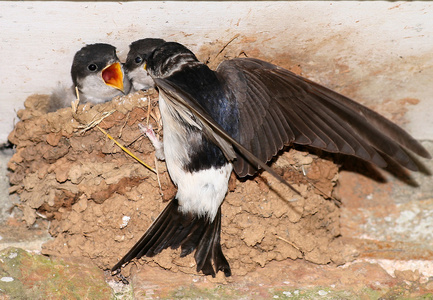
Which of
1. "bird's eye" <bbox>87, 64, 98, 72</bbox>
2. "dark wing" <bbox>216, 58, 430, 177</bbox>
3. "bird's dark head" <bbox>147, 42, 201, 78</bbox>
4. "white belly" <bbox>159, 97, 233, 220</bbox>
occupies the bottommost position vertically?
"white belly" <bbox>159, 97, 233, 220</bbox>

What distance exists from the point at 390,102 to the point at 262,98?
2.85ft

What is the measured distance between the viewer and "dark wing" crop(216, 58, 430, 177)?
2.88 m

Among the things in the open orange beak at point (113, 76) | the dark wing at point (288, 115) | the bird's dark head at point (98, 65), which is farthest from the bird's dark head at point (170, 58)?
the open orange beak at point (113, 76)

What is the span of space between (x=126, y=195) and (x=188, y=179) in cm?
37

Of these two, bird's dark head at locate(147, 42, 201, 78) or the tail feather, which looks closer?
the tail feather

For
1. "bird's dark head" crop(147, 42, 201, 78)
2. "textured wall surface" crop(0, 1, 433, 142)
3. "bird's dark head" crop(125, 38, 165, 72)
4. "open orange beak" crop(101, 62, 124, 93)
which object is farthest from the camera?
"open orange beak" crop(101, 62, 124, 93)

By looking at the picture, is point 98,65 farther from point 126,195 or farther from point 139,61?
point 126,195

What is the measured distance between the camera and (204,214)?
3.05 meters

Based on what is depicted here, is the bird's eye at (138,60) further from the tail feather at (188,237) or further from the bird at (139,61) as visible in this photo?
the tail feather at (188,237)

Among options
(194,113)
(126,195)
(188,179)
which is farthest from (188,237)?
(194,113)

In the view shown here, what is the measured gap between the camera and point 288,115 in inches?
120

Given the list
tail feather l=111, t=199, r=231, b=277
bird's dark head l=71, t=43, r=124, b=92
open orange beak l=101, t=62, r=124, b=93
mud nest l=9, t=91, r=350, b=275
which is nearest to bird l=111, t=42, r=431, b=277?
tail feather l=111, t=199, r=231, b=277

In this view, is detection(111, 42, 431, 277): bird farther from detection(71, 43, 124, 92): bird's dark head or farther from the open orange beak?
the open orange beak

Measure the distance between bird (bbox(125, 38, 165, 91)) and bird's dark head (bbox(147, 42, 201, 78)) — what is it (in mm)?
68
